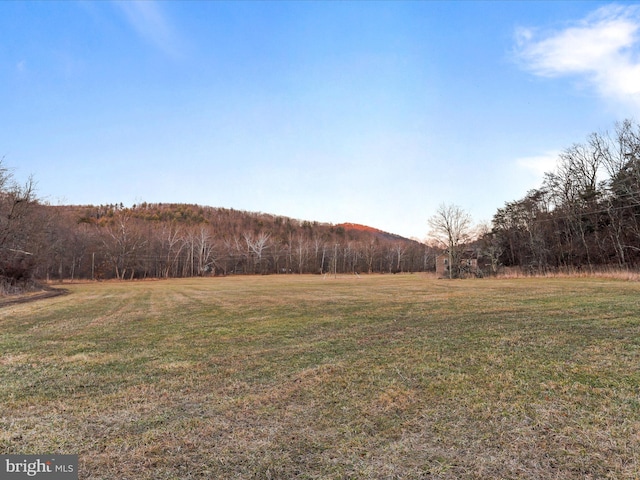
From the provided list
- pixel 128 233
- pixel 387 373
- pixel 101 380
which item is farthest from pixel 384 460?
pixel 128 233

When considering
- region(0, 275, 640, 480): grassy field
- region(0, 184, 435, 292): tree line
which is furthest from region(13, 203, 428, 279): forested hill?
region(0, 275, 640, 480): grassy field

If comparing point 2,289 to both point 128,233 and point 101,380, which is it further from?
point 128,233

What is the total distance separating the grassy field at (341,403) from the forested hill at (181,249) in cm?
3412

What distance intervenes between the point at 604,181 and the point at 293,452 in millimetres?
53232

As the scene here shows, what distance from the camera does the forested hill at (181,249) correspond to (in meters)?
70.7

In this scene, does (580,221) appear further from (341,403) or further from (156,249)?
(156,249)

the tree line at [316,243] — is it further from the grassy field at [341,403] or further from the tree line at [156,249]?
the grassy field at [341,403]

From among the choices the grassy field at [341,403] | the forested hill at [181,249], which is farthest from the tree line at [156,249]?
the grassy field at [341,403]

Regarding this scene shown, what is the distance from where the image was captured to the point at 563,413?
4.11 metres

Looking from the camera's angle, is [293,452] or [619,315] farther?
[619,315]

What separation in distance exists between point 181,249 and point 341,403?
86.9 m

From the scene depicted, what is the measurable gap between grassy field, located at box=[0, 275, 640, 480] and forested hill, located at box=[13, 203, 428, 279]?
34.1 meters

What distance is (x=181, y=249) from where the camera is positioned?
3364 inches

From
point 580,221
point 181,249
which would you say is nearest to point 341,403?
point 580,221
